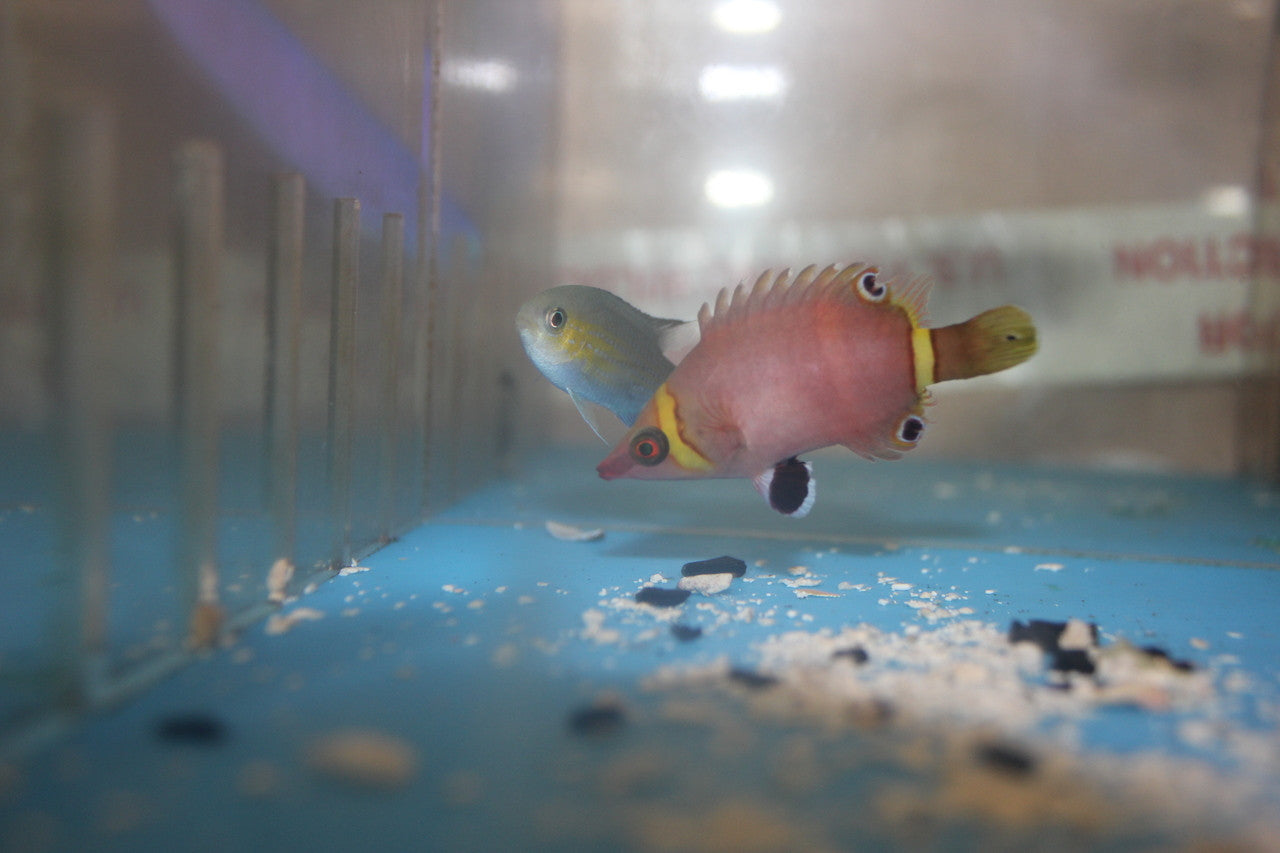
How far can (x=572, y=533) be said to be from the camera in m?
1.97

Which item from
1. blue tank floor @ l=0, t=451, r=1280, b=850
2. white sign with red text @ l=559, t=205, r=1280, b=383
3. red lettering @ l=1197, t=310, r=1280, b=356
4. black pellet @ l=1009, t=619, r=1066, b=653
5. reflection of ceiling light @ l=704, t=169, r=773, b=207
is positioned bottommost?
blue tank floor @ l=0, t=451, r=1280, b=850

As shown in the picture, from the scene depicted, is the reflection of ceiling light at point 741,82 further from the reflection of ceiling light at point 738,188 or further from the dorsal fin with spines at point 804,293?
the dorsal fin with spines at point 804,293

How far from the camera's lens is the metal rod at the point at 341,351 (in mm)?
1539

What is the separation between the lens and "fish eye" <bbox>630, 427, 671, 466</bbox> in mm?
1294

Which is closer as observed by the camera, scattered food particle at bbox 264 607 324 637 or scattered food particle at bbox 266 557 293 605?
scattered food particle at bbox 264 607 324 637

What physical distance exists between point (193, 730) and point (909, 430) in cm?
108

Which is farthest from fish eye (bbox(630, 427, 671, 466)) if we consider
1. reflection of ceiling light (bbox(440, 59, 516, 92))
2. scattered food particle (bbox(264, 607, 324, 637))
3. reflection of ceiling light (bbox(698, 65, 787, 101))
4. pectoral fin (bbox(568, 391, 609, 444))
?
reflection of ceiling light (bbox(698, 65, 787, 101))

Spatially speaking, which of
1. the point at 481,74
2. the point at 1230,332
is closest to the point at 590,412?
the point at 481,74

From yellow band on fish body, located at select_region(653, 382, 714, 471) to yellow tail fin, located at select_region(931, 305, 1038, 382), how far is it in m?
0.40

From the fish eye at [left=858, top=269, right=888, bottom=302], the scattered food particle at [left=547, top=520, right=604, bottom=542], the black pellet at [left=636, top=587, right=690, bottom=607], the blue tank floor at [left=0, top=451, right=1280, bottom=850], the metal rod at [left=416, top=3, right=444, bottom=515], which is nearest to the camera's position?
the blue tank floor at [left=0, top=451, right=1280, bottom=850]

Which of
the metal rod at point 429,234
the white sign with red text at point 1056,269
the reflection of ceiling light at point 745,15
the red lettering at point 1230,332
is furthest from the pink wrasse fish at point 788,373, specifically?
the red lettering at point 1230,332

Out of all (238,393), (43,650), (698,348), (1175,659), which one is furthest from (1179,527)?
(43,650)

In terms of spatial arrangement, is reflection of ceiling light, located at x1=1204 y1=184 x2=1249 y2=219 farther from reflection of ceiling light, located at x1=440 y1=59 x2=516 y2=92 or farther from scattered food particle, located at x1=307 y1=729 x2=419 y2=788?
scattered food particle, located at x1=307 y1=729 x2=419 y2=788

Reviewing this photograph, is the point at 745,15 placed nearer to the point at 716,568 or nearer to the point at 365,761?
the point at 716,568
